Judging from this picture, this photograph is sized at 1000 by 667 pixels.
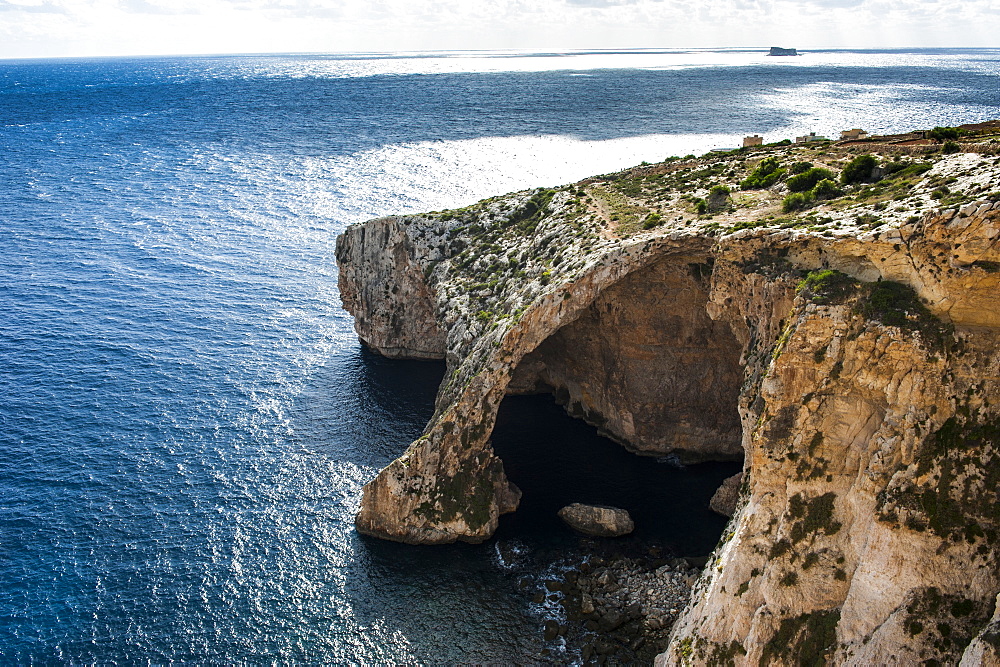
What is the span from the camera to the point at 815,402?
38.3 meters

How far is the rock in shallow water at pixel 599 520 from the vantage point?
54.4 m

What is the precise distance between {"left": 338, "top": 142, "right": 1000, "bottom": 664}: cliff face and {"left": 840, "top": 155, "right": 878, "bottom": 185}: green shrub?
3.82 m

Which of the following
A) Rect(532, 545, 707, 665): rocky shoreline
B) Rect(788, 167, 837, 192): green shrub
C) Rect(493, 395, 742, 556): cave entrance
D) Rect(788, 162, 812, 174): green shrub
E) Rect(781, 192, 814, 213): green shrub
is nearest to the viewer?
Rect(532, 545, 707, 665): rocky shoreline

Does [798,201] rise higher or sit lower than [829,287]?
higher

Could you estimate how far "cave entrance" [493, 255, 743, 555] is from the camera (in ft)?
192

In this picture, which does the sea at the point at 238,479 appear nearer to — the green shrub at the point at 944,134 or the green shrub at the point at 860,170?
the green shrub at the point at 860,170

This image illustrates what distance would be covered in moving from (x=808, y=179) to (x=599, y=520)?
28229 mm

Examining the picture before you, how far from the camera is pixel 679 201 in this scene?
61750 mm

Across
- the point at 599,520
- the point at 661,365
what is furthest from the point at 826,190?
the point at 599,520

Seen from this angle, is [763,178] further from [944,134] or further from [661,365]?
[661,365]

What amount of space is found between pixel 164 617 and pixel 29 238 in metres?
101

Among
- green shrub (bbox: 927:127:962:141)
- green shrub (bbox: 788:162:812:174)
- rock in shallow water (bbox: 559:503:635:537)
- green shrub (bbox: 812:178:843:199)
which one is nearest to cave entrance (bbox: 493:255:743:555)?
rock in shallow water (bbox: 559:503:635:537)

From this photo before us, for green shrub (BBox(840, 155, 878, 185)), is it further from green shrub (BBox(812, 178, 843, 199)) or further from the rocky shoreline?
the rocky shoreline

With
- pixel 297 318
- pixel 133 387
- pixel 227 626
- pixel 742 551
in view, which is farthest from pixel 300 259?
pixel 742 551
